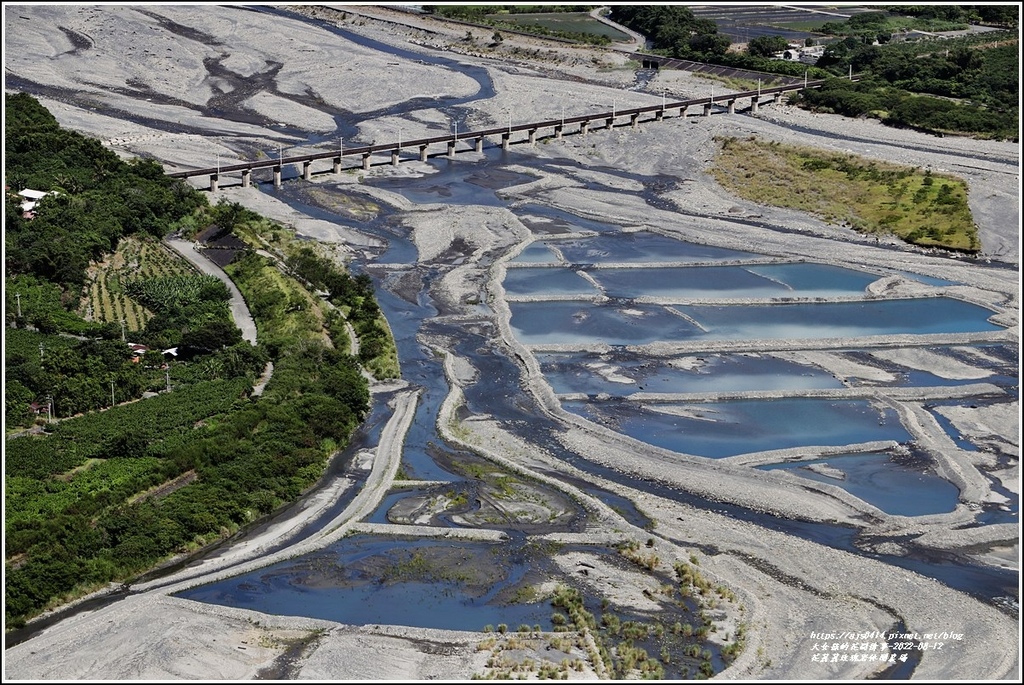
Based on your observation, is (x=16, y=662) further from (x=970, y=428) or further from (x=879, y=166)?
(x=879, y=166)

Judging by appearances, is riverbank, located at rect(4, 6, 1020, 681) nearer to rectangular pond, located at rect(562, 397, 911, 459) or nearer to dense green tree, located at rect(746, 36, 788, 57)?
rectangular pond, located at rect(562, 397, 911, 459)

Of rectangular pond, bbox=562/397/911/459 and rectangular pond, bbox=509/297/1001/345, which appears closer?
rectangular pond, bbox=562/397/911/459

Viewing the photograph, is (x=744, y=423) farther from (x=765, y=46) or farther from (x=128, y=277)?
(x=765, y=46)

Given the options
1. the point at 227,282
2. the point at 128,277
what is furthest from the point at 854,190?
the point at 128,277

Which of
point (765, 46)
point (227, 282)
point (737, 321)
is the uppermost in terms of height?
point (765, 46)

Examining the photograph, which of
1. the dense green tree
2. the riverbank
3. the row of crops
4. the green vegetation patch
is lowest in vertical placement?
the row of crops

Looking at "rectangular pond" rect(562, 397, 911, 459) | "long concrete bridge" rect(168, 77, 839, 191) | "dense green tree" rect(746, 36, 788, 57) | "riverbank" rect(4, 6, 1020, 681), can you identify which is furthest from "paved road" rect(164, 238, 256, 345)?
"dense green tree" rect(746, 36, 788, 57)

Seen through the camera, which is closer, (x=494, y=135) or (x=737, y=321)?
(x=737, y=321)
